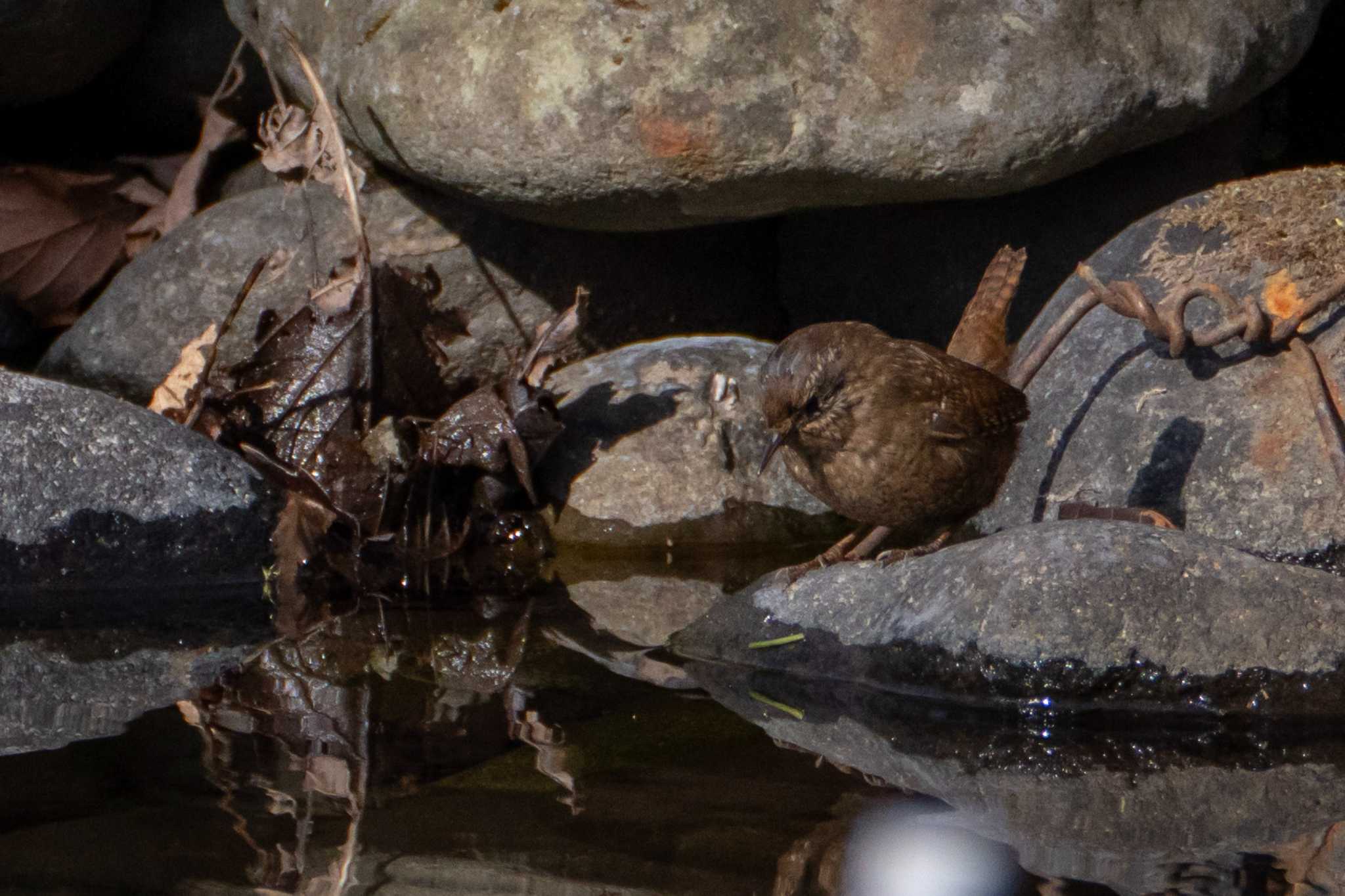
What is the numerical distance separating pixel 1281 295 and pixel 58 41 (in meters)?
5.64

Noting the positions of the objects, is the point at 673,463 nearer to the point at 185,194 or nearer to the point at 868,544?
the point at 868,544

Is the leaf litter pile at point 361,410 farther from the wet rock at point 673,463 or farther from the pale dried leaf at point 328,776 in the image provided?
the pale dried leaf at point 328,776

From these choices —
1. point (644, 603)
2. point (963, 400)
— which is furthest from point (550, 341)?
point (963, 400)

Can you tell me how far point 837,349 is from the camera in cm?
462

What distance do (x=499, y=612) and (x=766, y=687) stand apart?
1216 mm

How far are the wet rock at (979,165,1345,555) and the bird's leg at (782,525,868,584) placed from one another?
37.3 inches

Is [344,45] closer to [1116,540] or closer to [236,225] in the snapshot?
[236,225]

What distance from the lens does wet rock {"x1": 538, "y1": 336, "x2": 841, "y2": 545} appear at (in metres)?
6.20

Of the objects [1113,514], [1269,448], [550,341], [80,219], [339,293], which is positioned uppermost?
[1269,448]

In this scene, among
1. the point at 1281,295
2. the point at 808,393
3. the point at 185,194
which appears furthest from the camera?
the point at 185,194

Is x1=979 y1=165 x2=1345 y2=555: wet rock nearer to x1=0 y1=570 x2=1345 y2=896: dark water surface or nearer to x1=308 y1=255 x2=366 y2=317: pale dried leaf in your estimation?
x1=0 y1=570 x2=1345 y2=896: dark water surface

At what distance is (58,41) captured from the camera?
24.2 feet

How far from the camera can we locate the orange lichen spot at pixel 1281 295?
5.14 meters

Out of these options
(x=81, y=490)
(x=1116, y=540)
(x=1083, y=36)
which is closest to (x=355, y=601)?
(x=81, y=490)
